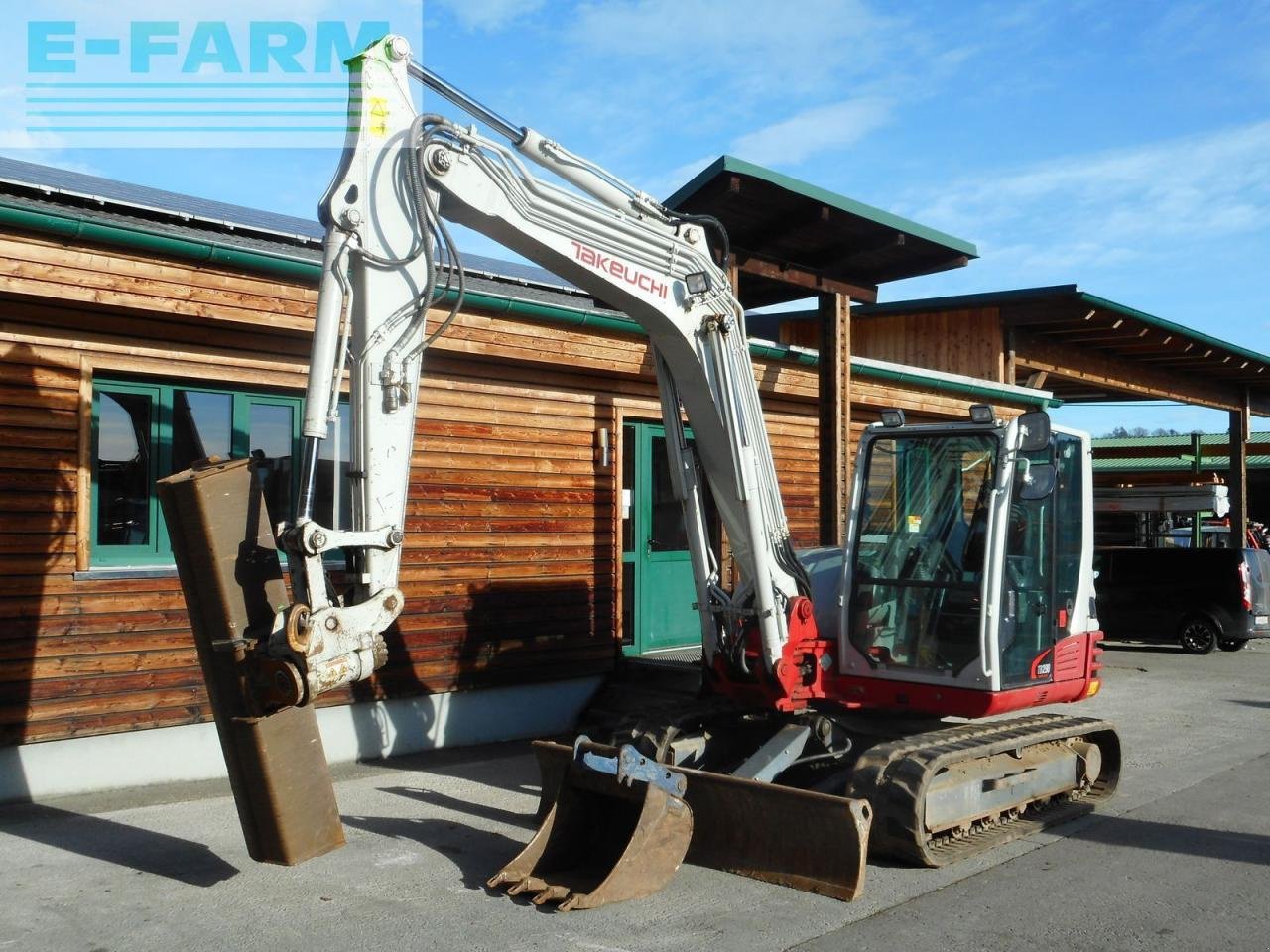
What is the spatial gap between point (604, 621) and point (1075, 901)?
5302 mm

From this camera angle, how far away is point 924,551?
741 cm

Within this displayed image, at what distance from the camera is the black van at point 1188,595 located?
1603 cm

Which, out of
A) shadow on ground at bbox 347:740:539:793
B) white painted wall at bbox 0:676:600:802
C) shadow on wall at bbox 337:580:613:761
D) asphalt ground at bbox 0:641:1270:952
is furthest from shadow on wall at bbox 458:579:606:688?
asphalt ground at bbox 0:641:1270:952

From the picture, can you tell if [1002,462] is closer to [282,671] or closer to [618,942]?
[618,942]

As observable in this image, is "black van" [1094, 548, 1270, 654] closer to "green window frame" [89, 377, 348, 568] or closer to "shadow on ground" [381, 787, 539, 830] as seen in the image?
"shadow on ground" [381, 787, 539, 830]

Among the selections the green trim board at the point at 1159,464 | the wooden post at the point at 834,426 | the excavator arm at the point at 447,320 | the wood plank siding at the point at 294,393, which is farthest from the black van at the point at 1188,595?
the green trim board at the point at 1159,464

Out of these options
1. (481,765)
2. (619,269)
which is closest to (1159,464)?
(481,765)

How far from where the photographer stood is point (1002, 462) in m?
7.04

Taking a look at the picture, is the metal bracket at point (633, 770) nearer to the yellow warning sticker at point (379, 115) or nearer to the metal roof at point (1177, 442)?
the yellow warning sticker at point (379, 115)

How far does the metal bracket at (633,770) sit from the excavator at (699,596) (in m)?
0.02

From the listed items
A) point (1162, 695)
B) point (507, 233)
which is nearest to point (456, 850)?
point (507, 233)

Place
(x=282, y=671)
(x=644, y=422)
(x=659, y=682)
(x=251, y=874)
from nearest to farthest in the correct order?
1. (x=282, y=671)
2. (x=251, y=874)
3. (x=659, y=682)
4. (x=644, y=422)

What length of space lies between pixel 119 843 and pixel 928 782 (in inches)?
169

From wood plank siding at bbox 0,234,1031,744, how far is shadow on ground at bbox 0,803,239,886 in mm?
625
